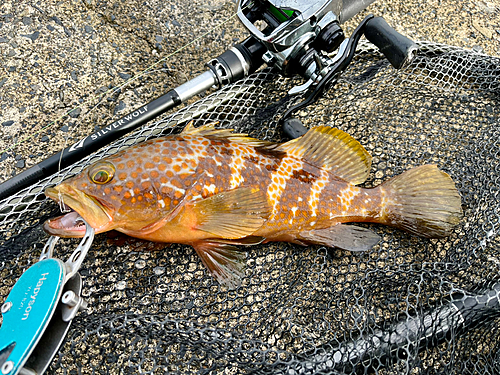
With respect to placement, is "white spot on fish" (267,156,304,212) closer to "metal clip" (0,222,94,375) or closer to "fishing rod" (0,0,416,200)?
"fishing rod" (0,0,416,200)

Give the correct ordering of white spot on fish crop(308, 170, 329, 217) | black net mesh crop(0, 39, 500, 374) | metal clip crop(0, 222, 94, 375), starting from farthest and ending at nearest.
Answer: white spot on fish crop(308, 170, 329, 217) < black net mesh crop(0, 39, 500, 374) < metal clip crop(0, 222, 94, 375)

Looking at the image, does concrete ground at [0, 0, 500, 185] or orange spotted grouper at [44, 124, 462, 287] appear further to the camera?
concrete ground at [0, 0, 500, 185]

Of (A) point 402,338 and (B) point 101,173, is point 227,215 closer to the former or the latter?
(B) point 101,173

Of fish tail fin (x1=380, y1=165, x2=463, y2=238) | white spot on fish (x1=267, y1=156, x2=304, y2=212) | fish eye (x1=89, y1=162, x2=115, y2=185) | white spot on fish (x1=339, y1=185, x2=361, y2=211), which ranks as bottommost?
fish tail fin (x1=380, y1=165, x2=463, y2=238)

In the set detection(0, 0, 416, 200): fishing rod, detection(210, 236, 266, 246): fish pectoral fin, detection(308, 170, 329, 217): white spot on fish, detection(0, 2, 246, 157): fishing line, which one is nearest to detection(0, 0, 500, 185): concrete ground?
detection(0, 2, 246, 157): fishing line

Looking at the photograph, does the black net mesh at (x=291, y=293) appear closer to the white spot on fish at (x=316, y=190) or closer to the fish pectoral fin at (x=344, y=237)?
the fish pectoral fin at (x=344, y=237)

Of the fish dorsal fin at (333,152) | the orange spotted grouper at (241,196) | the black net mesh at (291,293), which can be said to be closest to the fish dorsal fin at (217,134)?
the orange spotted grouper at (241,196)

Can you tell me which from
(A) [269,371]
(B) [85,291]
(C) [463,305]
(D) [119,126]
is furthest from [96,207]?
(C) [463,305]
